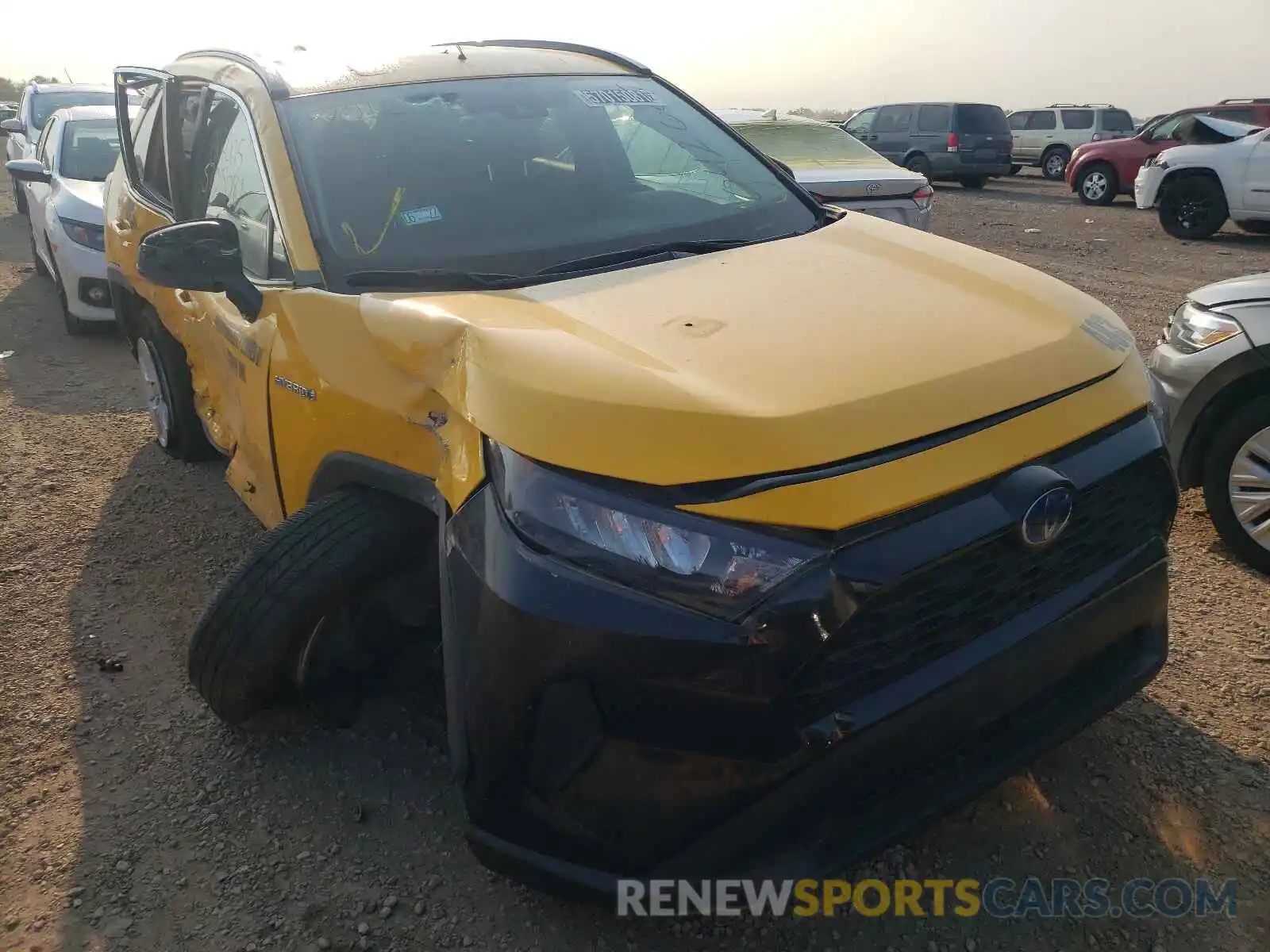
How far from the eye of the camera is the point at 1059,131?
73.2 ft

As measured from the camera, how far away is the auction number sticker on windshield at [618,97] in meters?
3.32

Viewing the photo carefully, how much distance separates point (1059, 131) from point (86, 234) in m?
21.3

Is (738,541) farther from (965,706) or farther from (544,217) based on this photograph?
(544,217)

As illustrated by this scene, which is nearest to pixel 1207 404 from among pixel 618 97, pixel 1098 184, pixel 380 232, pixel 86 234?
pixel 618 97

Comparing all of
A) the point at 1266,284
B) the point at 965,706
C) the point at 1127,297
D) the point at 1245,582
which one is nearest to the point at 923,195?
the point at 1127,297

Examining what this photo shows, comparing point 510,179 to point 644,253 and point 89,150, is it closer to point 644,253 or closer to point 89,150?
point 644,253

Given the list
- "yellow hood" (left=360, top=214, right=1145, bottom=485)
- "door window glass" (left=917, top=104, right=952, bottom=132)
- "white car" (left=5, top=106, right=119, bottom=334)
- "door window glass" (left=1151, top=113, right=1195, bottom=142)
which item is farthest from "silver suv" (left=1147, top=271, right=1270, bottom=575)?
"door window glass" (left=917, top=104, right=952, bottom=132)

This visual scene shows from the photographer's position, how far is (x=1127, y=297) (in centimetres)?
827

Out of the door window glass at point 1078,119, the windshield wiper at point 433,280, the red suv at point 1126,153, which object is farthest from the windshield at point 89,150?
the door window glass at point 1078,119

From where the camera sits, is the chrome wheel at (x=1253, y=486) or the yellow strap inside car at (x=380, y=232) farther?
the chrome wheel at (x=1253, y=486)

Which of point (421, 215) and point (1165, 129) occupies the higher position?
point (421, 215)

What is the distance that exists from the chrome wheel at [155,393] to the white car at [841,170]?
12.5ft

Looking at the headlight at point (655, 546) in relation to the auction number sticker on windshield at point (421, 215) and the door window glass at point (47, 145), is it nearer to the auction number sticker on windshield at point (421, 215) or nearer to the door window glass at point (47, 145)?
the auction number sticker on windshield at point (421, 215)

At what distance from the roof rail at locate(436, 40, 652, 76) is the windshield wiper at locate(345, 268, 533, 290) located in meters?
1.57
